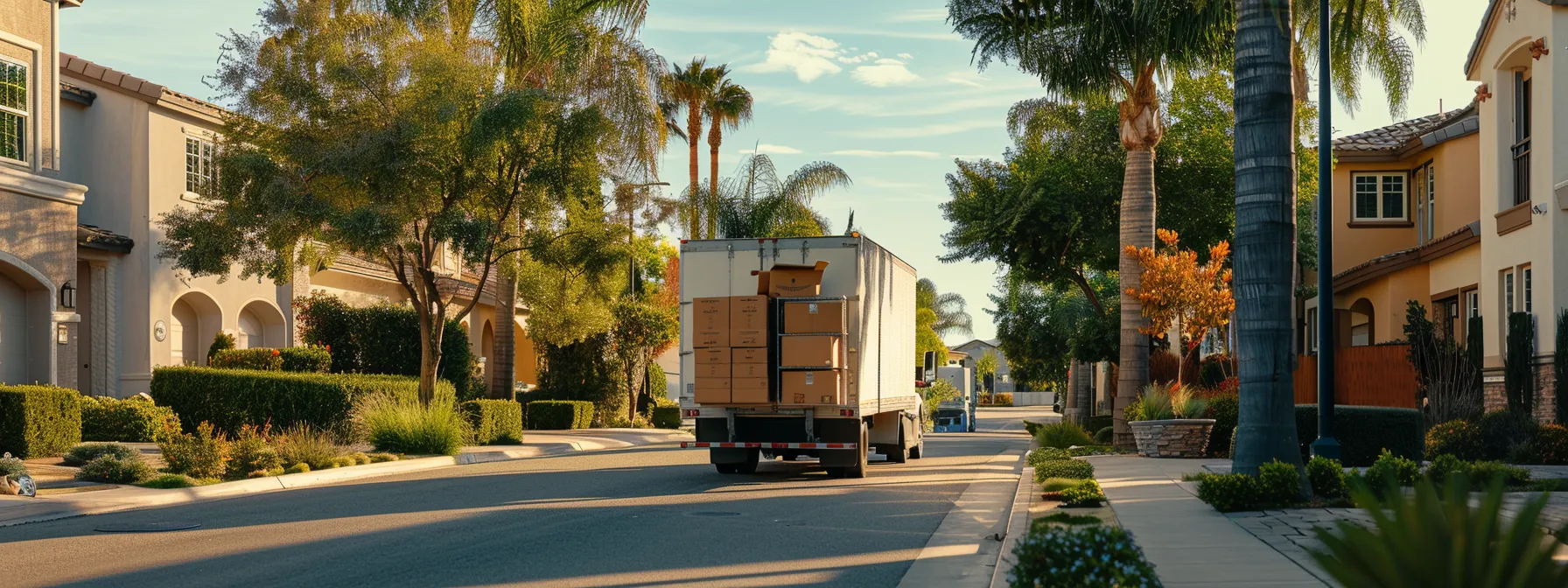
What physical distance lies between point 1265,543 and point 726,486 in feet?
27.6

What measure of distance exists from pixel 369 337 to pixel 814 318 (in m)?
17.4

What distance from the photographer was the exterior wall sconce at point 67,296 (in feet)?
77.6

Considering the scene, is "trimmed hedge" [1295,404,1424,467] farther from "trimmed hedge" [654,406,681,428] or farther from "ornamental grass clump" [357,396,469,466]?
"trimmed hedge" [654,406,681,428]

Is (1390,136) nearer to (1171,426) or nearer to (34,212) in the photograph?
(1171,426)

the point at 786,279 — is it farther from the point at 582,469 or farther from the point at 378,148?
the point at 378,148

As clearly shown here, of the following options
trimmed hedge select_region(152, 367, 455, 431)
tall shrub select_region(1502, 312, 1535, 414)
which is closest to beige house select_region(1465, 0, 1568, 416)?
tall shrub select_region(1502, 312, 1535, 414)

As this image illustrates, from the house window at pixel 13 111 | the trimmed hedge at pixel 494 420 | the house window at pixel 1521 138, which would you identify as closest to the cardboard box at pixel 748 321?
the trimmed hedge at pixel 494 420

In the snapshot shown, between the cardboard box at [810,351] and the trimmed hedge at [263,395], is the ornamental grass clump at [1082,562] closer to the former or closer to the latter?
the cardboard box at [810,351]

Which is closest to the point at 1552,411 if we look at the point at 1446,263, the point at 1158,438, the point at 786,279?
the point at 1158,438

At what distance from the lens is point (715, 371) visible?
17641 mm

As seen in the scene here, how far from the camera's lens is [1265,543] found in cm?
991

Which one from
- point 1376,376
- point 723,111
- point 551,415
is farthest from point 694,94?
point 1376,376

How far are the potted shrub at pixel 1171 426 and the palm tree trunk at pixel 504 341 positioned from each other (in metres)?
14.4

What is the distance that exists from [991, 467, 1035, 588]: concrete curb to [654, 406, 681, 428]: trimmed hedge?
21.3 meters
